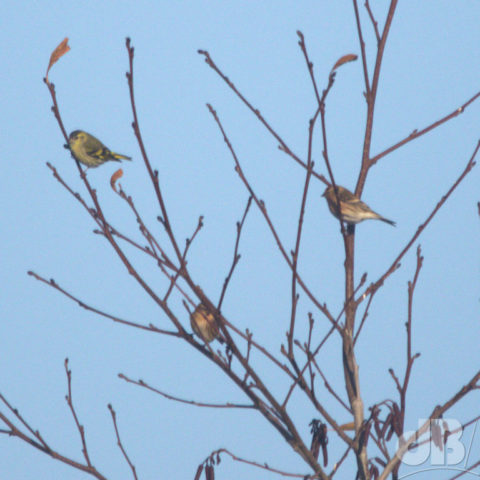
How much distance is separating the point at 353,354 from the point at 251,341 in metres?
0.42

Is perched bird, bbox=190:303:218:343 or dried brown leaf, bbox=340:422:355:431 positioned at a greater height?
perched bird, bbox=190:303:218:343

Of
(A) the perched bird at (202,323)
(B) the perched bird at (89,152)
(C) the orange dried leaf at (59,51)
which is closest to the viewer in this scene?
(C) the orange dried leaf at (59,51)

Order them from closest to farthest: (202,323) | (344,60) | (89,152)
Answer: (344,60) → (202,323) → (89,152)

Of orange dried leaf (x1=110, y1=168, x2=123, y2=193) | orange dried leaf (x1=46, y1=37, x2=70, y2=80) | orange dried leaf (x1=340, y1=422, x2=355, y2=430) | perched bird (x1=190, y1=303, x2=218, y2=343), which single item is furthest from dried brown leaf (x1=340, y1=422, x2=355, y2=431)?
orange dried leaf (x1=46, y1=37, x2=70, y2=80)

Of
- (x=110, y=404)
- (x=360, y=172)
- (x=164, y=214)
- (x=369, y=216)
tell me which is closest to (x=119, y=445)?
(x=110, y=404)

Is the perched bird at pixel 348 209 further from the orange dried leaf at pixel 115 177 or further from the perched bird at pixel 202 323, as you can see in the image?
the orange dried leaf at pixel 115 177

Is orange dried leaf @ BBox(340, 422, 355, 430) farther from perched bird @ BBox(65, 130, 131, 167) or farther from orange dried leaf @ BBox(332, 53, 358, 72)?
perched bird @ BBox(65, 130, 131, 167)

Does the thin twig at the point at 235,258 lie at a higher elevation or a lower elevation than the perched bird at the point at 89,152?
lower

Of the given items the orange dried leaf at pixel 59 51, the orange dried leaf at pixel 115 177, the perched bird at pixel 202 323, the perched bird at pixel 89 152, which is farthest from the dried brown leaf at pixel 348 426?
the perched bird at pixel 89 152

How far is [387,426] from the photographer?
2.82 m

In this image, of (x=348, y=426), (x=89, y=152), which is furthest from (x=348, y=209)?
(x=89, y=152)

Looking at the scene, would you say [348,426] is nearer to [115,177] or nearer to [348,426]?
[348,426]

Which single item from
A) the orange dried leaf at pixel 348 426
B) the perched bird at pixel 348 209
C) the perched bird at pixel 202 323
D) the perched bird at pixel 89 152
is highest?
the perched bird at pixel 89 152

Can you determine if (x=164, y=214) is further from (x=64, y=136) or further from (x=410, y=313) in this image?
(x=410, y=313)
